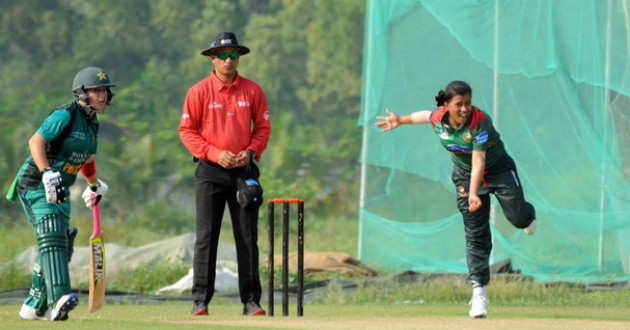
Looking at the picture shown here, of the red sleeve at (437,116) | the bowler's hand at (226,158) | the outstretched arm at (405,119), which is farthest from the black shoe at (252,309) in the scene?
the red sleeve at (437,116)

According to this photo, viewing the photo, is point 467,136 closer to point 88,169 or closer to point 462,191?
point 462,191

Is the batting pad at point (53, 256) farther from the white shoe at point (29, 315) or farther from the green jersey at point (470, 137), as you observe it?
the green jersey at point (470, 137)

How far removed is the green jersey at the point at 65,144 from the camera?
8.67m

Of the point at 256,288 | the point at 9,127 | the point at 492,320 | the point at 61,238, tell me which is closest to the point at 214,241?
the point at 256,288

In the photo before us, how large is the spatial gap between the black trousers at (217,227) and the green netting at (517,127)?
16.2ft

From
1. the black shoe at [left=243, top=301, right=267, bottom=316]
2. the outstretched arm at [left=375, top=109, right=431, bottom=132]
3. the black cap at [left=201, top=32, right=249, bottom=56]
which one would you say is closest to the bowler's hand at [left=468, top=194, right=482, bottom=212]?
the outstretched arm at [left=375, top=109, right=431, bottom=132]

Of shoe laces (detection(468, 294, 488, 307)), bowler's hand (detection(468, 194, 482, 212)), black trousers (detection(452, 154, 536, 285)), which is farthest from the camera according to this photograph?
black trousers (detection(452, 154, 536, 285))

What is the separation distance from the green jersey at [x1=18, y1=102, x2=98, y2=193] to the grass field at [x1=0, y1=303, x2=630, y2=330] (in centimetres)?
105

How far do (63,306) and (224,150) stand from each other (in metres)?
1.83

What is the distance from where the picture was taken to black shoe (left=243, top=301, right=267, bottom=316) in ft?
31.3

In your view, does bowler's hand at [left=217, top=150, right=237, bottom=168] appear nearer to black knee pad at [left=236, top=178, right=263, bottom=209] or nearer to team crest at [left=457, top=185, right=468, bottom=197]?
black knee pad at [left=236, top=178, right=263, bottom=209]

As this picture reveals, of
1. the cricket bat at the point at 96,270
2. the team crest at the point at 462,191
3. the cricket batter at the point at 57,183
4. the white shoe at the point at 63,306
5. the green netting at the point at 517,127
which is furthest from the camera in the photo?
the green netting at the point at 517,127

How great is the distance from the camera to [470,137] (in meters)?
8.87

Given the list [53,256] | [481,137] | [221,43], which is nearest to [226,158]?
[221,43]
